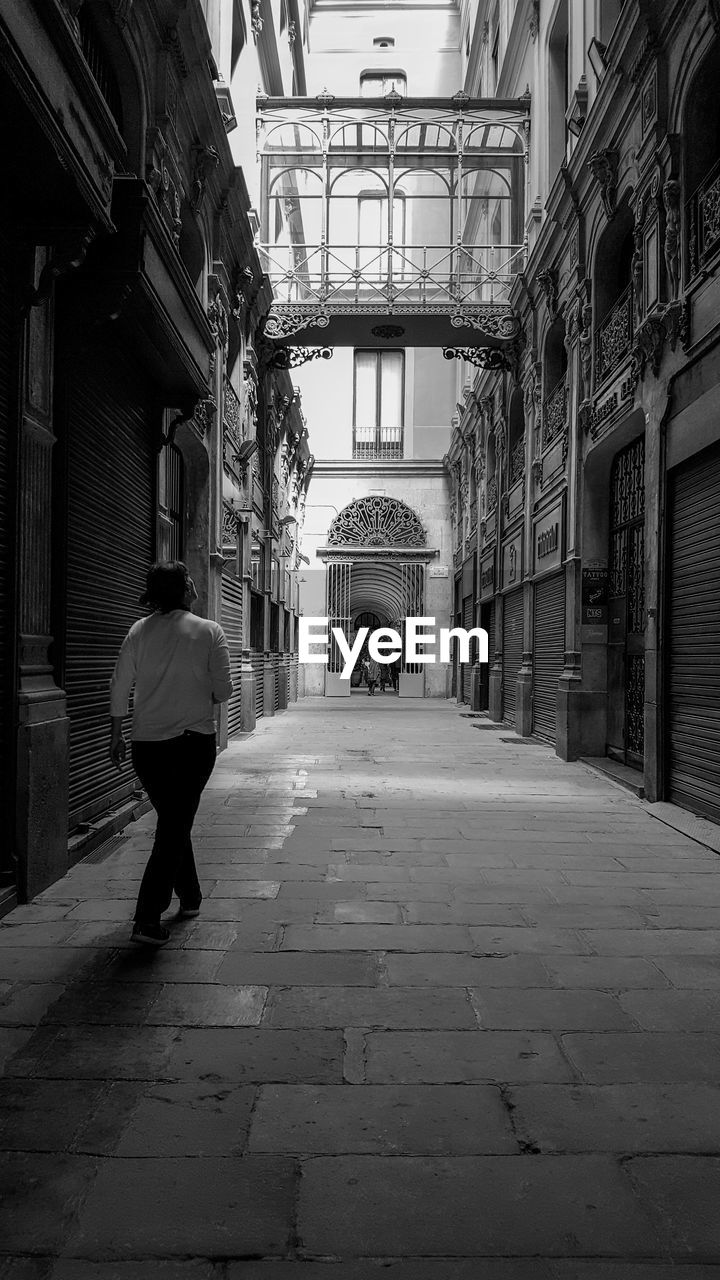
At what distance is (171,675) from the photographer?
166 inches

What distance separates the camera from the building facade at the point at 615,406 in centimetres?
751

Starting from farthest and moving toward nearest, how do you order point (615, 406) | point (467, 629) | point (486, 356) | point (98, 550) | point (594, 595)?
point (467, 629), point (486, 356), point (594, 595), point (615, 406), point (98, 550)

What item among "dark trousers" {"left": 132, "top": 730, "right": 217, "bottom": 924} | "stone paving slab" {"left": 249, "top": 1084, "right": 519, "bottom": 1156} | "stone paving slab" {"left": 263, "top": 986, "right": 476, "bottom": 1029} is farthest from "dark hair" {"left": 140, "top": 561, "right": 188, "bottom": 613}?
"stone paving slab" {"left": 249, "top": 1084, "right": 519, "bottom": 1156}

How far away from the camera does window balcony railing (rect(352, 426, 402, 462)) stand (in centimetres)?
3062

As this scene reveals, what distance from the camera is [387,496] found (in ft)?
97.5

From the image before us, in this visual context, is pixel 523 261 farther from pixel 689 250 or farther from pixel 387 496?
pixel 387 496

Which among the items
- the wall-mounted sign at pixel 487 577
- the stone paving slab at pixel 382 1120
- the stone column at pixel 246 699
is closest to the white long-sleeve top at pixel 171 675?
the stone paving slab at pixel 382 1120

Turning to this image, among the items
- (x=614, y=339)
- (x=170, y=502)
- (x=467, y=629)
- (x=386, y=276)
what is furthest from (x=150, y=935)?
(x=467, y=629)

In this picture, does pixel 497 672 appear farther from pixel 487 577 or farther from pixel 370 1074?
pixel 370 1074

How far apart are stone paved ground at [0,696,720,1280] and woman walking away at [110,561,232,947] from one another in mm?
348

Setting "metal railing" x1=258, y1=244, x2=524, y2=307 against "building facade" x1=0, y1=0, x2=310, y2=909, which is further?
"metal railing" x1=258, y1=244, x2=524, y2=307

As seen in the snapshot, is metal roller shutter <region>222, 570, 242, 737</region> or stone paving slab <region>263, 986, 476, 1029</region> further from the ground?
metal roller shutter <region>222, 570, 242, 737</region>

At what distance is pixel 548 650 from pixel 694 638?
20.1ft

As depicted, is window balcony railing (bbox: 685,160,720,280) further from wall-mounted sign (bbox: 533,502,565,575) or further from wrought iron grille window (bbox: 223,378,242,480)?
wrought iron grille window (bbox: 223,378,242,480)
